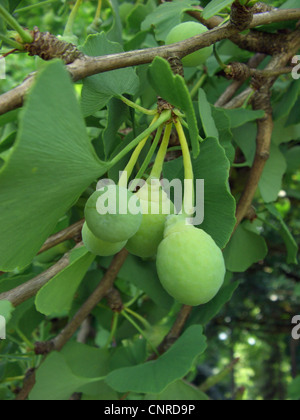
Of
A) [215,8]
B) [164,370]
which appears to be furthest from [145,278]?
[215,8]

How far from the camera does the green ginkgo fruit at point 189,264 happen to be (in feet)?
1.39

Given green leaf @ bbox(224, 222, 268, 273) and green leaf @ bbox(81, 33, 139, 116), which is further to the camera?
green leaf @ bbox(224, 222, 268, 273)

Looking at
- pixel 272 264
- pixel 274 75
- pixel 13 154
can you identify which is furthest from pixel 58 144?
pixel 272 264

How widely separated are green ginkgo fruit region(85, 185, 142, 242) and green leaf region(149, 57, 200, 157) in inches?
4.1

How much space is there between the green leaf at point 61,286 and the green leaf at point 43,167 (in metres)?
0.09

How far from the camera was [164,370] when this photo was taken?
0.60 meters

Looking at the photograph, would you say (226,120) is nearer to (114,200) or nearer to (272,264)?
(114,200)

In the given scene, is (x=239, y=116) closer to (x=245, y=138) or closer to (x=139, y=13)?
(x=245, y=138)

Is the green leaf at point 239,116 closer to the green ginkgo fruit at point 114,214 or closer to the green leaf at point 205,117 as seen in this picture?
the green leaf at point 205,117

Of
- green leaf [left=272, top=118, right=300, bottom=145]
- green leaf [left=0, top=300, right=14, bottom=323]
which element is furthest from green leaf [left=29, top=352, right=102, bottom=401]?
green leaf [left=272, top=118, right=300, bottom=145]

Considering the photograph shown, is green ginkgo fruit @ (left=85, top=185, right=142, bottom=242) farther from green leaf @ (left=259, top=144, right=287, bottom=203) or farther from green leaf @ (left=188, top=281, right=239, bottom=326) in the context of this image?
green leaf @ (left=259, top=144, right=287, bottom=203)

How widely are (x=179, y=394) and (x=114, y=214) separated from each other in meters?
0.56

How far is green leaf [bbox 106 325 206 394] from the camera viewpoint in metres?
0.58

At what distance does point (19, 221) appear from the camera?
1.30 ft
